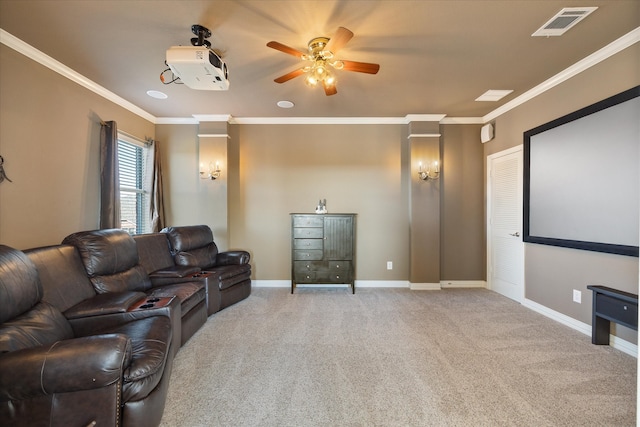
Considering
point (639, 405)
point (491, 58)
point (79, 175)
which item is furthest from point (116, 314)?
→ point (491, 58)

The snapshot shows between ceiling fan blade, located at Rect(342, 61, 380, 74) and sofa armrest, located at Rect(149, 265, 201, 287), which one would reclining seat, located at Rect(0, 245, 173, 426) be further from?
ceiling fan blade, located at Rect(342, 61, 380, 74)

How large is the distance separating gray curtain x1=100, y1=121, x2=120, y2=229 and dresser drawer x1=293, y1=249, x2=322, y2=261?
8.12ft

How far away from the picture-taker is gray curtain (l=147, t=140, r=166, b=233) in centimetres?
434

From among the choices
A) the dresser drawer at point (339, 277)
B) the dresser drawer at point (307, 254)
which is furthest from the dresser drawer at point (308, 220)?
the dresser drawer at point (339, 277)

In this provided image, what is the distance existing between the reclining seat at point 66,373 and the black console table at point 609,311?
3658 mm

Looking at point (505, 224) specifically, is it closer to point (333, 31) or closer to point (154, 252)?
point (333, 31)

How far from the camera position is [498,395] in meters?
1.91

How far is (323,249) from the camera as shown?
432 cm

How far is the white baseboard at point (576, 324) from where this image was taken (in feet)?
8.01

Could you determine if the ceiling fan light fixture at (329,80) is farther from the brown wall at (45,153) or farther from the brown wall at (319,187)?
the brown wall at (45,153)

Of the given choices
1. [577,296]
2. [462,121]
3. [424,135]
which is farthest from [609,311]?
[462,121]

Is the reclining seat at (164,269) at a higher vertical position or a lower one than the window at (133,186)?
lower

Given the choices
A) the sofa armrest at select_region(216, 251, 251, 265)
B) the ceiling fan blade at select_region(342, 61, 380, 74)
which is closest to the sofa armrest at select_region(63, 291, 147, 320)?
the sofa armrest at select_region(216, 251, 251, 265)

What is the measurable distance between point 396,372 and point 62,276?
2.83 metres
